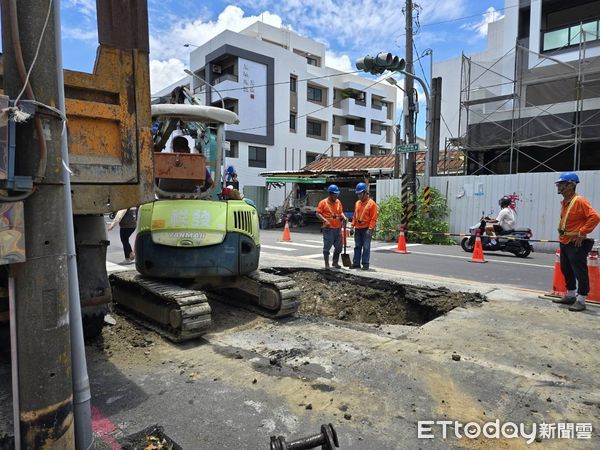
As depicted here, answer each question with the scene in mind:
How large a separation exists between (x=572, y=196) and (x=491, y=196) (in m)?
9.38

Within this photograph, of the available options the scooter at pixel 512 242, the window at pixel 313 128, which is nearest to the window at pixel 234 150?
the window at pixel 313 128

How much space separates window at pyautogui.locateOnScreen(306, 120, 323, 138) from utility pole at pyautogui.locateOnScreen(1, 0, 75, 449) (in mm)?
37587

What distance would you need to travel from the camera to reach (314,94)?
39.6m

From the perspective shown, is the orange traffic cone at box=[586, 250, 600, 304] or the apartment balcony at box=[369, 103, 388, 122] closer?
the orange traffic cone at box=[586, 250, 600, 304]

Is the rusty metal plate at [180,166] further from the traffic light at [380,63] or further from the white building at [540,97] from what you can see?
the white building at [540,97]

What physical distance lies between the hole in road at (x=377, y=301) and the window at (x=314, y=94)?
110 feet

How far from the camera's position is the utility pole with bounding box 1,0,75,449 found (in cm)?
204

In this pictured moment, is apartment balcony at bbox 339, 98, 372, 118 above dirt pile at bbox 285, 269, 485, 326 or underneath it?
above

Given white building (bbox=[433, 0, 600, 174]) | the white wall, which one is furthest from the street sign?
the white wall

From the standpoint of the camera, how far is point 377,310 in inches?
269

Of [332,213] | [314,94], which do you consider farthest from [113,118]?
[314,94]

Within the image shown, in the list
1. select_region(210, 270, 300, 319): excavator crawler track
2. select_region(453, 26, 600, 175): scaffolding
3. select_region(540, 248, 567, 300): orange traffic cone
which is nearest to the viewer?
select_region(210, 270, 300, 319): excavator crawler track

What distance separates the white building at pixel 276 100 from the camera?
105 feet

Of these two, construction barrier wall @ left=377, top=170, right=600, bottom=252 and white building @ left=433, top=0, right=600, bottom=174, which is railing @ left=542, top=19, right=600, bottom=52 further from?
construction barrier wall @ left=377, top=170, right=600, bottom=252
